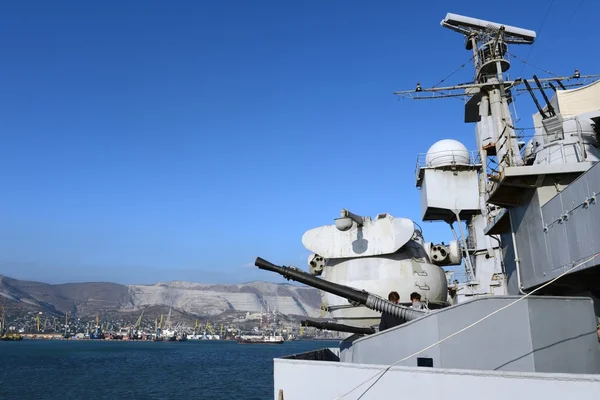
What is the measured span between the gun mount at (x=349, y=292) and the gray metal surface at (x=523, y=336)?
1.65 meters

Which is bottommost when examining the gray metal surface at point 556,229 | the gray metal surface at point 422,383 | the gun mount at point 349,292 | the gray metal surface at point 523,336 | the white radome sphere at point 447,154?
the gray metal surface at point 422,383

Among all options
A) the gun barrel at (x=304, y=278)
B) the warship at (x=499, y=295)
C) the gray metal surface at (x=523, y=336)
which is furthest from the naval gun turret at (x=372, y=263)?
the gray metal surface at (x=523, y=336)

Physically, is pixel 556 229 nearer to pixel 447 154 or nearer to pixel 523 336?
pixel 523 336

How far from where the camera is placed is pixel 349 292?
10.0 m

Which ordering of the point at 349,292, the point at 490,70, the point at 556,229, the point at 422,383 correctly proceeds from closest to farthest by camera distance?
the point at 422,383, the point at 556,229, the point at 349,292, the point at 490,70

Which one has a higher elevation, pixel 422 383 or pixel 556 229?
pixel 556 229

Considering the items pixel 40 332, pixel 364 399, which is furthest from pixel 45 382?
pixel 40 332

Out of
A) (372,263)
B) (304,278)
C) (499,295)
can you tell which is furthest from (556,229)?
(372,263)

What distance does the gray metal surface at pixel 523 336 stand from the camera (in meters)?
6.12

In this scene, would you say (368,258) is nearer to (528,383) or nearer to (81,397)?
(528,383)

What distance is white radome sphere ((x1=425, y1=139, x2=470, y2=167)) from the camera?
23594 mm

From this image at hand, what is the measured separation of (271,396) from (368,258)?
16.6 m

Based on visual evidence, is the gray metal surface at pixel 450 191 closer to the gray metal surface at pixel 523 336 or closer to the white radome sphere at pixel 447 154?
the white radome sphere at pixel 447 154

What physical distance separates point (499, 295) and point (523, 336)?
657mm
